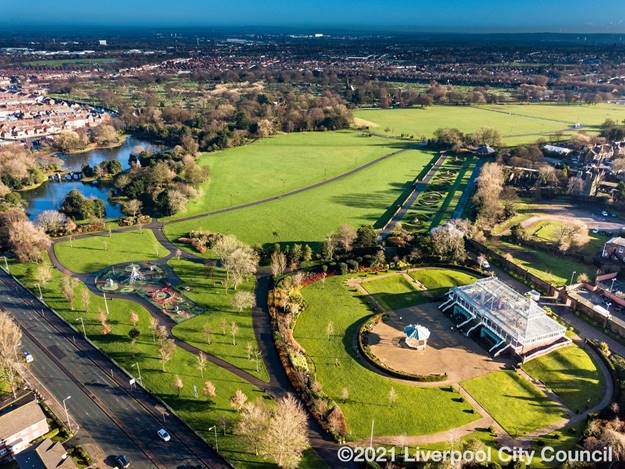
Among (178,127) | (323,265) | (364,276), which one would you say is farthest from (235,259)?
(178,127)

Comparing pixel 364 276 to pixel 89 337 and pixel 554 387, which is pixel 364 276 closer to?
pixel 554 387

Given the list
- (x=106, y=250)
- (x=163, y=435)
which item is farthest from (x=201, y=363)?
(x=106, y=250)

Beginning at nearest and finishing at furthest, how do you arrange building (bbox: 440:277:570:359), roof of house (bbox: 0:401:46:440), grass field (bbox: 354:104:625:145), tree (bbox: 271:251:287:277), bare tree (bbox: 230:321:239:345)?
roof of house (bbox: 0:401:46:440)
building (bbox: 440:277:570:359)
bare tree (bbox: 230:321:239:345)
tree (bbox: 271:251:287:277)
grass field (bbox: 354:104:625:145)

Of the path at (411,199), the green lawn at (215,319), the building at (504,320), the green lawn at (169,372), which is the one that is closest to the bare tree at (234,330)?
the green lawn at (215,319)

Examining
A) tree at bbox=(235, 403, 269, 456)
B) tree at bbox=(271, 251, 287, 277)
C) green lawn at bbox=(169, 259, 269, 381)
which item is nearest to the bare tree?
green lawn at bbox=(169, 259, 269, 381)

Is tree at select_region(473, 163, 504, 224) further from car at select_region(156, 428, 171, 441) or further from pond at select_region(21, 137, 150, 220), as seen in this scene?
pond at select_region(21, 137, 150, 220)

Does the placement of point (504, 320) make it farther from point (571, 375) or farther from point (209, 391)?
point (209, 391)
